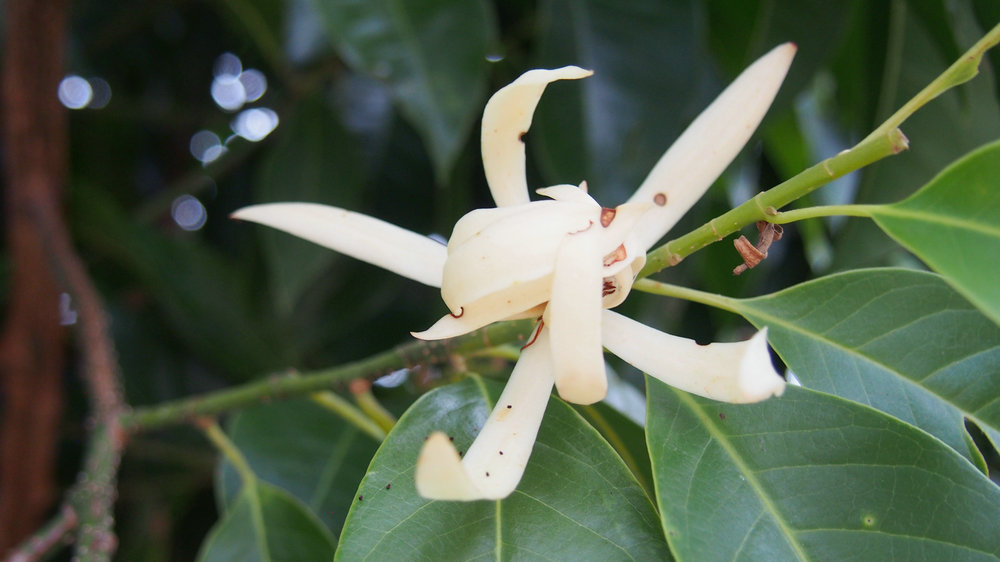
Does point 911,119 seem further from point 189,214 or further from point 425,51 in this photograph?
point 189,214

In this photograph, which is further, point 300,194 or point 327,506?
point 300,194

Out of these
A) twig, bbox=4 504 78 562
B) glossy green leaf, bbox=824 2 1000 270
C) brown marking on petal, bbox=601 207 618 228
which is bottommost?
twig, bbox=4 504 78 562

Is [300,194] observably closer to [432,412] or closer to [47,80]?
[47,80]

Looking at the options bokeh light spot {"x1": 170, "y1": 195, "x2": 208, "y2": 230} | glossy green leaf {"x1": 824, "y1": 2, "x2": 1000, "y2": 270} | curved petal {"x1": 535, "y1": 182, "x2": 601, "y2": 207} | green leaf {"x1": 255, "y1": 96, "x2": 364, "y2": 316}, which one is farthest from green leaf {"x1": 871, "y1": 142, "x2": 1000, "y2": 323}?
bokeh light spot {"x1": 170, "y1": 195, "x2": 208, "y2": 230}

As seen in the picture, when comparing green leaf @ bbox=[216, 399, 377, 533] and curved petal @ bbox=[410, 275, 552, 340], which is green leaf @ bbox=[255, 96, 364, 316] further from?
curved petal @ bbox=[410, 275, 552, 340]

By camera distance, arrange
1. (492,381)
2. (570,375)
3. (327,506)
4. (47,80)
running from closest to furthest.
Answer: (570,375) → (492,381) → (327,506) → (47,80)

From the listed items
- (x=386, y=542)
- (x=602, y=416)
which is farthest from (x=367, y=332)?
(x=386, y=542)
